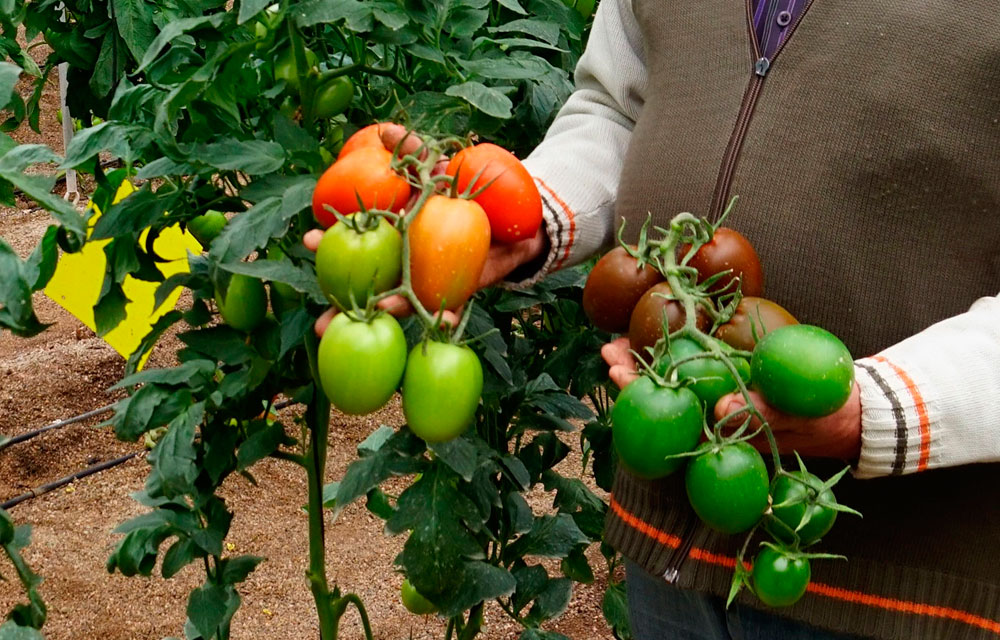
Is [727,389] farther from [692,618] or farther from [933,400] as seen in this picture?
[692,618]

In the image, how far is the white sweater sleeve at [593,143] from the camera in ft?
4.29

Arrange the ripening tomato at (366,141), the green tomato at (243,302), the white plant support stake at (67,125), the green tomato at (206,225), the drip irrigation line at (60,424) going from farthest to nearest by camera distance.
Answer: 1. the drip irrigation line at (60,424)
2. the white plant support stake at (67,125)
3. the green tomato at (206,225)
4. the green tomato at (243,302)
5. the ripening tomato at (366,141)

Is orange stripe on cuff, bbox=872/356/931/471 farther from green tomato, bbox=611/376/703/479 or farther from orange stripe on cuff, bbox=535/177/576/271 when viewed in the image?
orange stripe on cuff, bbox=535/177/576/271

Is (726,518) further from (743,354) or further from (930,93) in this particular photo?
(930,93)

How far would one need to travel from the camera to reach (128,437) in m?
1.44

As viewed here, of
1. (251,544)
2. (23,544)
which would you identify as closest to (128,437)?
(23,544)

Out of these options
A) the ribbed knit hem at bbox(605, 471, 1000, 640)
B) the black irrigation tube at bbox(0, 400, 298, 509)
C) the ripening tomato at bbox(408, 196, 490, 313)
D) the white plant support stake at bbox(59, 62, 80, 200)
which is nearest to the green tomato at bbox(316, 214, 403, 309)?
the ripening tomato at bbox(408, 196, 490, 313)

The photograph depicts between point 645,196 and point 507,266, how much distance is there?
0.18m

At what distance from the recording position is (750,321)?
1036 millimetres

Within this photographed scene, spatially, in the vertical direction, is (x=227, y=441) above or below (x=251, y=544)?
above

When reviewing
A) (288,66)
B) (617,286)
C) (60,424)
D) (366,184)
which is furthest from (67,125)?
(617,286)

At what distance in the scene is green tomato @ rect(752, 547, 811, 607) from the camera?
3.36ft

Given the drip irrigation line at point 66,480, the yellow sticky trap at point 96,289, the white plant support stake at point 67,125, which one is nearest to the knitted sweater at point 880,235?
the yellow sticky trap at point 96,289

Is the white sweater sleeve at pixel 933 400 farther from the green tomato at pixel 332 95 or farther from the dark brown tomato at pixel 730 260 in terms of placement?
the green tomato at pixel 332 95
